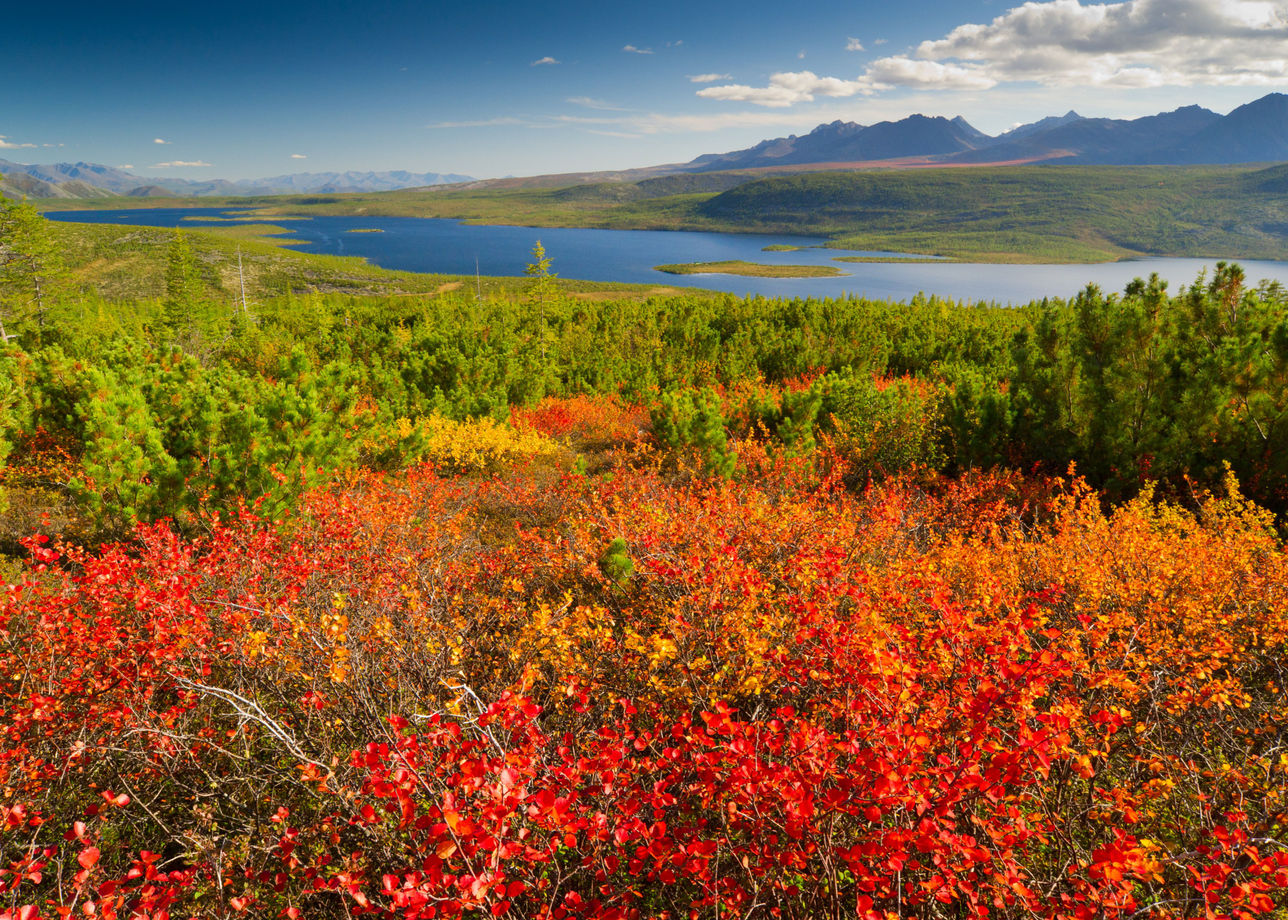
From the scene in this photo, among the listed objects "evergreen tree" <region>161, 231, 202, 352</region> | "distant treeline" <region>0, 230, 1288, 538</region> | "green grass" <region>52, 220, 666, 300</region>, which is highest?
"green grass" <region>52, 220, 666, 300</region>

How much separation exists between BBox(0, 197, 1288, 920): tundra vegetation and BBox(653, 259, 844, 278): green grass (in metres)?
101

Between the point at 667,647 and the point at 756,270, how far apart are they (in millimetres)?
120084

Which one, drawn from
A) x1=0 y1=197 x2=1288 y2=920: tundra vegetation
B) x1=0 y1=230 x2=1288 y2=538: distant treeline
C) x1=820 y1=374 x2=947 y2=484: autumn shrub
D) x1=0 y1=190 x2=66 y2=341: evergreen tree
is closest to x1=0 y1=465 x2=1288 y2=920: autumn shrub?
x1=0 y1=197 x2=1288 y2=920: tundra vegetation

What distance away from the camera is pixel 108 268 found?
266ft

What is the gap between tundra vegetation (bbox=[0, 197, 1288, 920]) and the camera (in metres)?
3.30

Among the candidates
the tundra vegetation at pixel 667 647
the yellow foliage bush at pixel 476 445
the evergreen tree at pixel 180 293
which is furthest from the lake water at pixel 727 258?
the evergreen tree at pixel 180 293

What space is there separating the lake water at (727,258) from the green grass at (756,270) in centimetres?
406

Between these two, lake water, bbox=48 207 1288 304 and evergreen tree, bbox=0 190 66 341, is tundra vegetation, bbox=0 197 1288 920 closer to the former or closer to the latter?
evergreen tree, bbox=0 190 66 341

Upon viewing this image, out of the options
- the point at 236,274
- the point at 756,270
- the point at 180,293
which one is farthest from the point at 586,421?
the point at 756,270

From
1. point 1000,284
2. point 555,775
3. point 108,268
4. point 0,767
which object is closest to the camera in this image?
point 555,775

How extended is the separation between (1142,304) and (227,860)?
14.0m

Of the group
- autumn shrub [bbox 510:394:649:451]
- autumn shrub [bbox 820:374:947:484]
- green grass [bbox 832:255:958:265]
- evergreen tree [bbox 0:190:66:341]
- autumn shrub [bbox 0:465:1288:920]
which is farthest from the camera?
green grass [bbox 832:255:958:265]

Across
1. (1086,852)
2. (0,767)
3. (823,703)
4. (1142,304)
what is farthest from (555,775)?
(1142,304)

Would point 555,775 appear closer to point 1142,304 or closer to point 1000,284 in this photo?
point 1142,304
